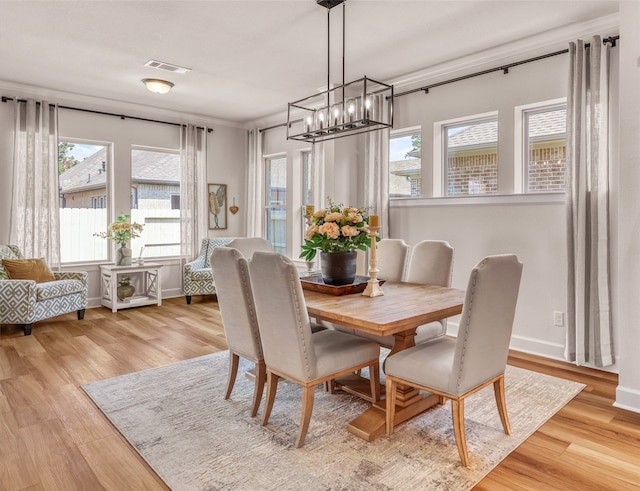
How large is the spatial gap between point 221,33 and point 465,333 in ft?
10.1

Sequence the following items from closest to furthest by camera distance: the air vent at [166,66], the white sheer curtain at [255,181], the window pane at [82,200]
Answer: the air vent at [166,66] < the window pane at [82,200] < the white sheer curtain at [255,181]

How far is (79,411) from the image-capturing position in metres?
2.72

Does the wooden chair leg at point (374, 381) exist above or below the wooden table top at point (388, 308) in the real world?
below

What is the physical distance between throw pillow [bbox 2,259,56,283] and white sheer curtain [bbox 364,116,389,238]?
3671 mm

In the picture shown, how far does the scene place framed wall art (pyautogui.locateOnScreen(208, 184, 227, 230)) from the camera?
6.87 meters

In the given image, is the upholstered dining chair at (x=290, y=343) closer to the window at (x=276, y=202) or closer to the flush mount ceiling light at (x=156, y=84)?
the flush mount ceiling light at (x=156, y=84)

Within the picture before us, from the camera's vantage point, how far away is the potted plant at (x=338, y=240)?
2695 mm

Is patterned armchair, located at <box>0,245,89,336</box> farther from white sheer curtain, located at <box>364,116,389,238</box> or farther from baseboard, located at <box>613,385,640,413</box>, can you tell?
baseboard, located at <box>613,385,640,413</box>

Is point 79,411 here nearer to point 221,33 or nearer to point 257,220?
point 221,33

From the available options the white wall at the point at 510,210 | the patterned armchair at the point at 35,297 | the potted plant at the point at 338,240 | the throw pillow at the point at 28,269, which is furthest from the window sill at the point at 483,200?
the throw pillow at the point at 28,269

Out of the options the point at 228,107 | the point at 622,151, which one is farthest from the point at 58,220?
the point at 622,151

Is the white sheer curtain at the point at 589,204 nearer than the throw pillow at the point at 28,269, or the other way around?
the white sheer curtain at the point at 589,204

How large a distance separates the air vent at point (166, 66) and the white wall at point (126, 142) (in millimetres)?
1705

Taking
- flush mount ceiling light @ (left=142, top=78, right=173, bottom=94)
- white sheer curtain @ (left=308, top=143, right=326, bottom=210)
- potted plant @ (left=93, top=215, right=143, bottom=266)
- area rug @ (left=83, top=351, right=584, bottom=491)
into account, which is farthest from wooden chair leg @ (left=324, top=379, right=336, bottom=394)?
potted plant @ (left=93, top=215, right=143, bottom=266)
